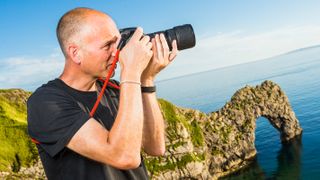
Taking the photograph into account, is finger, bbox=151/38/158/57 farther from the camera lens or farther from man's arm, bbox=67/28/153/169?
man's arm, bbox=67/28/153/169

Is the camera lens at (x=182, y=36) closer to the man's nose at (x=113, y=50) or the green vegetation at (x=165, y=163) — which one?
the man's nose at (x=113, y=50)

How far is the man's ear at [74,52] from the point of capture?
3152 millimetres

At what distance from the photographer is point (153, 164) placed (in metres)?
→ 36.8

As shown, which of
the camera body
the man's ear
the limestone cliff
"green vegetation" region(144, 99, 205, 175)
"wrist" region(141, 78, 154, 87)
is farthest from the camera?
the limestone cliff

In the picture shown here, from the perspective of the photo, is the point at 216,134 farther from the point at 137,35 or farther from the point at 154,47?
the point at 137,35

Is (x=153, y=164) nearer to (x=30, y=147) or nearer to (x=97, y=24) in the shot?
(x=30, y=147)

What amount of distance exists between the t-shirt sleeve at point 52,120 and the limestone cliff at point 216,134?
29.9 metres

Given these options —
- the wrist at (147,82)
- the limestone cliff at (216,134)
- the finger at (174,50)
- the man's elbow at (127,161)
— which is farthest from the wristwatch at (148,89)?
the limestone cliff at (216,134)

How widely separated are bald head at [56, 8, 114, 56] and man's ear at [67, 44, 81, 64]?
0.05 m

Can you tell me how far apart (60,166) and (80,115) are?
23.5 inches

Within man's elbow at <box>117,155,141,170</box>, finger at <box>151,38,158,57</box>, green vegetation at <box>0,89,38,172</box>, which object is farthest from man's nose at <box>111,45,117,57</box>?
green vegetation at <box>0,89,38,172</box>

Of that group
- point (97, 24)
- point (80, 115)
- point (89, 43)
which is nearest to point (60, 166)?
point (80, 115)

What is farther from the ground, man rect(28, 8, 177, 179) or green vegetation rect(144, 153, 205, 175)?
man rect(28, 8, 177, 179)

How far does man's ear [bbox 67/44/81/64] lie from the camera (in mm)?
3152
